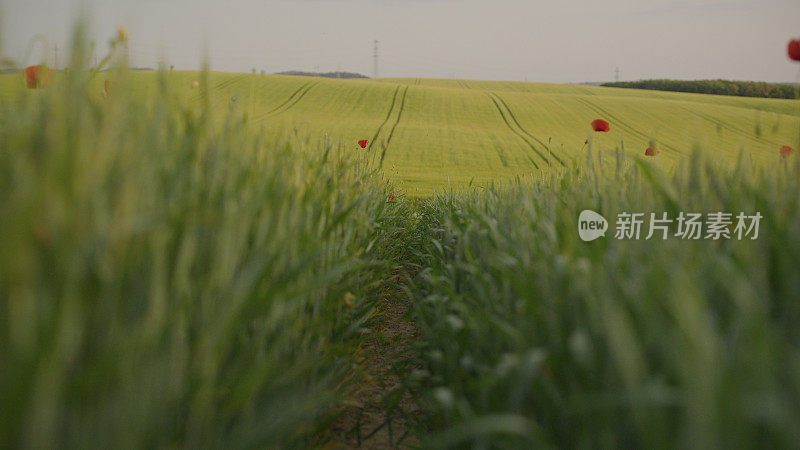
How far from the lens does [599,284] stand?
977 millimetres

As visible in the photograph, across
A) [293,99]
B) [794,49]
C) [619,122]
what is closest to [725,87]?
[619,122]

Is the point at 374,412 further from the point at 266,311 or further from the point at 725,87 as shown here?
the point at 725,87

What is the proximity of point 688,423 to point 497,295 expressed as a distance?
82 centimetres

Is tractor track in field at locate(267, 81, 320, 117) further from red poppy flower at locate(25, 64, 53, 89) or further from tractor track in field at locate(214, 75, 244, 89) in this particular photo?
red poppy flower at locate(25, 64, 53, 89)

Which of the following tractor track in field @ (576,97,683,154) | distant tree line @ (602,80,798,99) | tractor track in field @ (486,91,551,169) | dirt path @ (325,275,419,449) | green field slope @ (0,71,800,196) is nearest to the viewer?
dirt path @ (325,275,419,449)

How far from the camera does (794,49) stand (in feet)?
6.21

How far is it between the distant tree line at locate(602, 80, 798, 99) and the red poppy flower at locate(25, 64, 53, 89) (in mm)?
80541

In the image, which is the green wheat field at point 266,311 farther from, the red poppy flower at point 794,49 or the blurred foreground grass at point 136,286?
the red poppy flower at point 794,49

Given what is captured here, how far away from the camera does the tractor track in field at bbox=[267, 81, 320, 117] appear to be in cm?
2986

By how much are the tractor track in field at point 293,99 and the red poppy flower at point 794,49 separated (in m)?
28.3

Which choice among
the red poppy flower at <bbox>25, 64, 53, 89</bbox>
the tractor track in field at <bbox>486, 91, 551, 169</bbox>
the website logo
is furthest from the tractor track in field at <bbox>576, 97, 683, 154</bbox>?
the red poppy flower at <bbox>25, 64, 53, 89</bbox>

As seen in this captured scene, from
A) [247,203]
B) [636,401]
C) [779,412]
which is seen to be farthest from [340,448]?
[779,412]

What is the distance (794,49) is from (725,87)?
81.9 metres

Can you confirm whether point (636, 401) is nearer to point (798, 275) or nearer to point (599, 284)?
point (599, 284)
